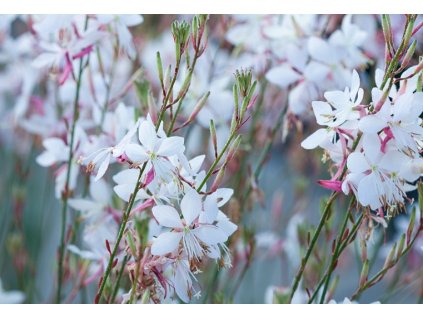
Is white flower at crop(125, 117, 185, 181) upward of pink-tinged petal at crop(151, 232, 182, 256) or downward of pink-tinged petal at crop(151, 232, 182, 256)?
upward

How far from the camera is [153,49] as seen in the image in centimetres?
167

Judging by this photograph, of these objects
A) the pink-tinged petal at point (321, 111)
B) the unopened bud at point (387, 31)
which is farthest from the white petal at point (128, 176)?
the unopened bud at point (387, 31)

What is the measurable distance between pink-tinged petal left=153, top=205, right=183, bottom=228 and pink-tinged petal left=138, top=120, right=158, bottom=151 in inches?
2.8

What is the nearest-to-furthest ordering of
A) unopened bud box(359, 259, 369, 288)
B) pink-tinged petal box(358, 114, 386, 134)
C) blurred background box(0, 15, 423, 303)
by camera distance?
1. pink-tinged petal box(358, 114, 386, 134)
2. unopened bud box(359, 259, 369, 288)
3. blurred background box(0, 15, 423, 303)

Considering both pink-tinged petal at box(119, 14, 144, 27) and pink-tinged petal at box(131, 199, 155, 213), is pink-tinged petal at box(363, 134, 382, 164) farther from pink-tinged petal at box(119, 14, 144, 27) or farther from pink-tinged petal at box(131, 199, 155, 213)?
pink-tinged petal at box(119, 14, 144, 27)

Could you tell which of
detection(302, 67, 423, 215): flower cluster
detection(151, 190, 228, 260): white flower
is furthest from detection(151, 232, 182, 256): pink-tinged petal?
detection(302, 67, 423, 215): flower cluster

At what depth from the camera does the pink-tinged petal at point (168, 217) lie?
2.66ft

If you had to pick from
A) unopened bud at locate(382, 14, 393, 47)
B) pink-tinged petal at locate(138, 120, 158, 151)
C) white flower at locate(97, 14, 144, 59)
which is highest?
unopened bud at locate(382, 14, 393, 47)

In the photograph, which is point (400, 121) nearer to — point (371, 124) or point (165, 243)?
point (371, 124)

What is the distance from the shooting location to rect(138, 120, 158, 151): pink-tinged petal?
786 millimetres

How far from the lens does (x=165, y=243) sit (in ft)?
2.62

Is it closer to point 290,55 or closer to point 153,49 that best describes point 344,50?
point 290,55
